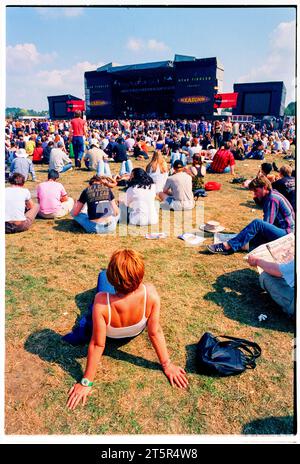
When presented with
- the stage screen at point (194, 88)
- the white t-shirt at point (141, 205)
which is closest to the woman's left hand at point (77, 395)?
the white t-shirt at point (141, 205)

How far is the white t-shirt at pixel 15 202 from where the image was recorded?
214 inches

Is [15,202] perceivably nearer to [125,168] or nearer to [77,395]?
[77,395]

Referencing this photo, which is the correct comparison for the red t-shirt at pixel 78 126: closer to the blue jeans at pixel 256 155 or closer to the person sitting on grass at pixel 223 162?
the person sitting on grass at pixel 223 162

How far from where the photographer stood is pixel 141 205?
6129 mm

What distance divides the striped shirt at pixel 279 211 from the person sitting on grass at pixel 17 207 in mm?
4010

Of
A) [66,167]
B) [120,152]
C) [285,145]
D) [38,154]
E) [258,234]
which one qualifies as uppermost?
[285,145]

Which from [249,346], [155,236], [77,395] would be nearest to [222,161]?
[155,236]

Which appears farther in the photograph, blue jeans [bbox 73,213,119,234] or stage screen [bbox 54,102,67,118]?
stage screen [bbox 54,102,67,118]

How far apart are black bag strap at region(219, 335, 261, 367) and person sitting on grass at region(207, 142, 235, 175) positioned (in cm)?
916

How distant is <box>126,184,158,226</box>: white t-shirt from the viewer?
20.1 ft

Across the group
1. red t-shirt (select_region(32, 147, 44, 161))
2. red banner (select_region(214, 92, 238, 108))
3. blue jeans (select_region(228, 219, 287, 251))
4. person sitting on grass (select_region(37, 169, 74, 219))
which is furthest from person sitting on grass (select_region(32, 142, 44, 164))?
red banner (select_region(214, 92, 238, 108))

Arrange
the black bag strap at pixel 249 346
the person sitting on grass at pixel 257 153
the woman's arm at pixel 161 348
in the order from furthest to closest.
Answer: the person sitting on grass at pixel 257 153, the black bag strap at pixel 249 346, the woman's arm at pixel 161 348

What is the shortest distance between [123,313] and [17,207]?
3.99 meters

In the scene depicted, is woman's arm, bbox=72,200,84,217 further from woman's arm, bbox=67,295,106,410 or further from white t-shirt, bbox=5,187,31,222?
woman's arm, bbox=67,295,106,410
